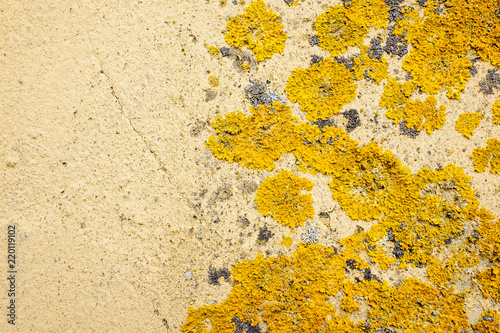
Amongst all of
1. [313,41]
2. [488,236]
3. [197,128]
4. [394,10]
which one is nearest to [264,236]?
[197,128]

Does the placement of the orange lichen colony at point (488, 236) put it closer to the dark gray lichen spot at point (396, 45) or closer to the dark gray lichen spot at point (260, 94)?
the dark gray lichen spot at point (396, 45)

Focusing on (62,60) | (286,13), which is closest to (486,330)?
(286,13)

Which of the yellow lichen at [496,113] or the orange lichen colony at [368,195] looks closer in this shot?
the orange lichen colony at [368,195]

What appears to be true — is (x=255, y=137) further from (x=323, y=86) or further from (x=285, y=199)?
(x=323, y=86)

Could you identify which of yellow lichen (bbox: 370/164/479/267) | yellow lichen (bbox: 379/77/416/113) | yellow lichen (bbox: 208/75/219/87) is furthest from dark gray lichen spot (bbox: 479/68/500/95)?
yellow lichen (bbox: 208/75/219/87)

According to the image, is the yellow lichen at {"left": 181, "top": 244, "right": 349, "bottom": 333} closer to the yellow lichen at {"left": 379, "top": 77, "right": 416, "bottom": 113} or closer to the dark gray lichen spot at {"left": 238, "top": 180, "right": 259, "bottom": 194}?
the dark gray lichen spot at {"left": 238, "top": 180, "right": 259, "bottom": 194}

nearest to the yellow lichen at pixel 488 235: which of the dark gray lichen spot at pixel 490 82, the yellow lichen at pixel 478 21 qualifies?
the dark gray lichen spot at pixel 490 82
